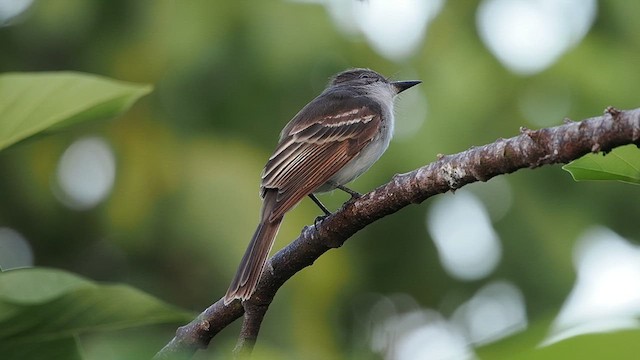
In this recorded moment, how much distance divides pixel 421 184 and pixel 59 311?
162 centimetres

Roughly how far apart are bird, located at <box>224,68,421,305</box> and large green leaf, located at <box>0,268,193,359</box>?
2.43 m

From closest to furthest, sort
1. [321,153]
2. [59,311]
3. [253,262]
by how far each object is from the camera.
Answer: [59,311] → [253,262] → [321,153]

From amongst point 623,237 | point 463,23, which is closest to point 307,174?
point 463,23

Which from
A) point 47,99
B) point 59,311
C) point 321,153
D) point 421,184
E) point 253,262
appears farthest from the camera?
point 321,153

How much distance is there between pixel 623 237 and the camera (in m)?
7.38

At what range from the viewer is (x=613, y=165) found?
1970 millimetres

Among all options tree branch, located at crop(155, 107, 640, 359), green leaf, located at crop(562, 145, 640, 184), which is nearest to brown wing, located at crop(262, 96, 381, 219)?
tree branch, located at crop(155, 107, 640, 359)

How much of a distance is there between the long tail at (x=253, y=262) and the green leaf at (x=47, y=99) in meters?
1.53

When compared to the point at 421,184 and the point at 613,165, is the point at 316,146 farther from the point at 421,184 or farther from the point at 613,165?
the point at 613,165

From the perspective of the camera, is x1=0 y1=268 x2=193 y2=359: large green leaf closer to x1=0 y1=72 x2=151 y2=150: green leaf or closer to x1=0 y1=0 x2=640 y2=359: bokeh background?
x1=0 y1=72 x2=151 y2=150: green leaf

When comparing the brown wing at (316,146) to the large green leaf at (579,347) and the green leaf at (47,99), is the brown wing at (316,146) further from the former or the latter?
the large green leaf at (579,347)

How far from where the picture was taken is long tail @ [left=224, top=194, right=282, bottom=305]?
10.5 ft

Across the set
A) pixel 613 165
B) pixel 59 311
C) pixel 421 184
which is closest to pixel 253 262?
pixel 421 184

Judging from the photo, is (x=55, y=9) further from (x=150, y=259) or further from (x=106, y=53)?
(x=150, y=259)
